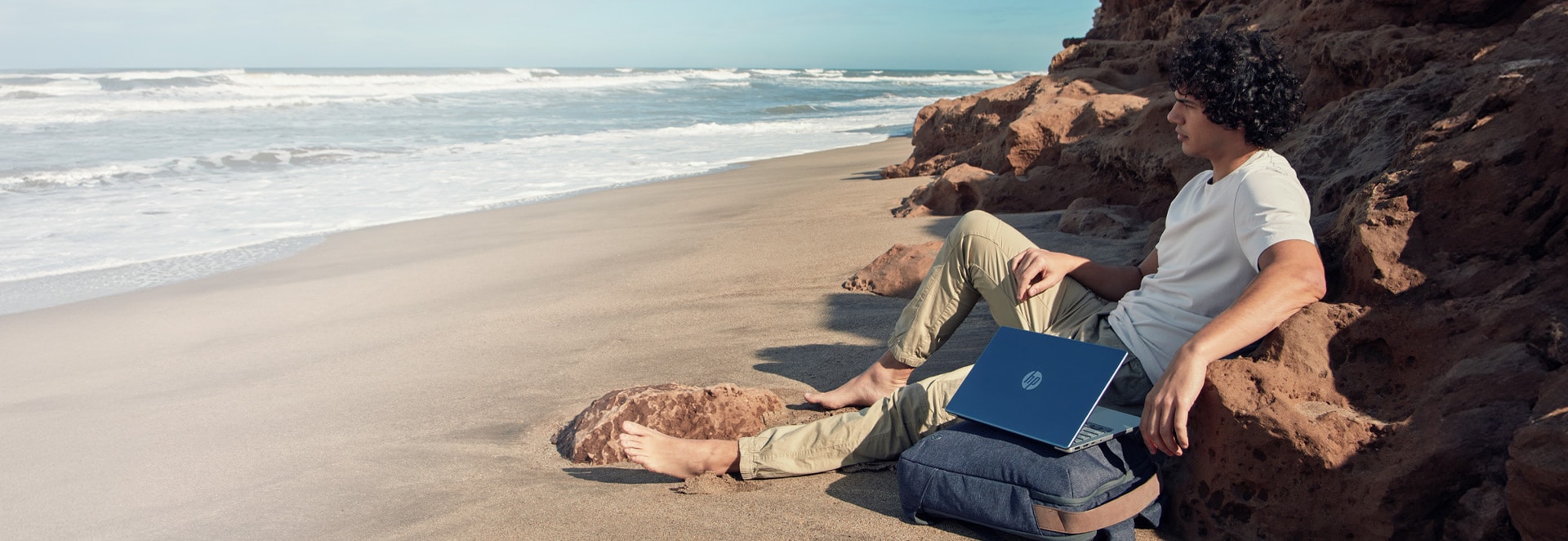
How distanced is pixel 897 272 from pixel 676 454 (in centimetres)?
230

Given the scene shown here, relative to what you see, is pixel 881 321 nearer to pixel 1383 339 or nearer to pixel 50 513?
pixel 1383 339

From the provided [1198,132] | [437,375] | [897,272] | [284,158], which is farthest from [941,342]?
[284,158]

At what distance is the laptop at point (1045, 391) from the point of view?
7.27 feet

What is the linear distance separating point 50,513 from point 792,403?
215 cm

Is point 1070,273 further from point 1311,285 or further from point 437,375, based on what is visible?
point 437,375

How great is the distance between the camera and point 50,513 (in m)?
2.77

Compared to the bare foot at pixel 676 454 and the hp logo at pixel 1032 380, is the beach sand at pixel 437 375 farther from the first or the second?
the hp logo at pixel 1032 380

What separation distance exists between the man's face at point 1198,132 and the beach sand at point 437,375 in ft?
3.68

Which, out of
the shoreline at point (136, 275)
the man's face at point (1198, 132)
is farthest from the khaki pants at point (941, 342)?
the shoreline at point (136, 275)

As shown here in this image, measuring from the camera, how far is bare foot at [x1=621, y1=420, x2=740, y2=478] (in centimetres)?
268

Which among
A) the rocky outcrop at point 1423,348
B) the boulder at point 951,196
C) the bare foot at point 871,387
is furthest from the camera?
the boulder at point 951,196

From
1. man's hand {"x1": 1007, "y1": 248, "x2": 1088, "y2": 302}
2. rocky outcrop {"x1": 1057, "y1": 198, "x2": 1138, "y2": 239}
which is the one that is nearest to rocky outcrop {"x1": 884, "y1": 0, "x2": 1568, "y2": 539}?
man's hand {"x1": 1007, "y1": 248, "x2": 1088, "y2": 302}

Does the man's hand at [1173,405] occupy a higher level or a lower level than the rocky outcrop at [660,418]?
higher

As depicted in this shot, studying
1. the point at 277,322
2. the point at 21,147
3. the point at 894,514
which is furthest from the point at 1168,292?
the point at 21,147
